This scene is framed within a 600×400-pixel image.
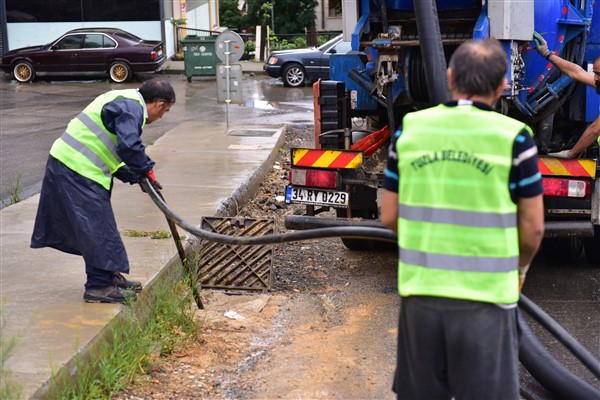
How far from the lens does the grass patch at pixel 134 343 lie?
5.10 metres

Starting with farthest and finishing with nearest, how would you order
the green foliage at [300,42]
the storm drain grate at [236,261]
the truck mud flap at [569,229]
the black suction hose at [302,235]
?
the green foliage at [300,42] → the storm drain grate at [236,261] → the truck mud flap at [569,229] → the black suction hose at [302,235]

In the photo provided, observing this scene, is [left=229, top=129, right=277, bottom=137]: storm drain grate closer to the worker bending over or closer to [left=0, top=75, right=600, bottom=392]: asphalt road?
[left=0, top=75, right=600, bottom=392]: asphalt road

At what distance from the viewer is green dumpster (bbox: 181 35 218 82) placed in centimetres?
2586

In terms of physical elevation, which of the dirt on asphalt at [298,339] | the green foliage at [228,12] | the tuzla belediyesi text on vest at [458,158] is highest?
the green foliage at [228,12]

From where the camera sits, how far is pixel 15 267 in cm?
721

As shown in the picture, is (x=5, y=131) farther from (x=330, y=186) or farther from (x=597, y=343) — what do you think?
(x=597, y=343)

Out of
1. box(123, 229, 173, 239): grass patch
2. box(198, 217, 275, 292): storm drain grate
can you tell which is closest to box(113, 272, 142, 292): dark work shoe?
box(198, 217, 275, 292): storm drain grate

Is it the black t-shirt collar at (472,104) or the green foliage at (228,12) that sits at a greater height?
the green foliage at (228,12)

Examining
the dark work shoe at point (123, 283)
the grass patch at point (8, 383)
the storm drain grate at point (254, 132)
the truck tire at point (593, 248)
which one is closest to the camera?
the grass patch at point (8, 383)

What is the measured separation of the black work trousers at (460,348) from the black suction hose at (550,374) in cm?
167

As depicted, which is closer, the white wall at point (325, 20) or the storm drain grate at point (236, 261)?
the storm drain grate at point (236, 261)

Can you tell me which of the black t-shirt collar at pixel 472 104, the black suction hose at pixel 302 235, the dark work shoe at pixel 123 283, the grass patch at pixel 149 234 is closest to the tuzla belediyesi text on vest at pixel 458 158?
the black t-shirt collar at pixel 472 104

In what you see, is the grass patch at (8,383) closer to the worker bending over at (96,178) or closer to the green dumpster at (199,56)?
the worker bending over at (96,178)

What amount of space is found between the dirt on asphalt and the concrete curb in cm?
31
